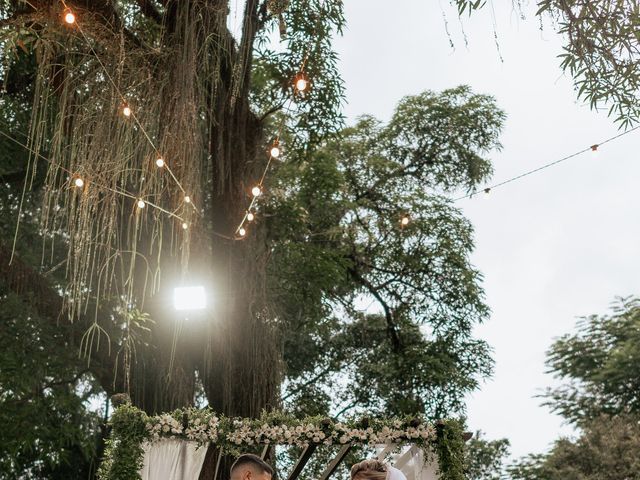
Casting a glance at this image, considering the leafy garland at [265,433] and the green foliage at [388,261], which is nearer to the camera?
the leafy garland at [265,433]

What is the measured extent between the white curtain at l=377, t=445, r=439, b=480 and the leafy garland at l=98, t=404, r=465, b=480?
2.4 inches

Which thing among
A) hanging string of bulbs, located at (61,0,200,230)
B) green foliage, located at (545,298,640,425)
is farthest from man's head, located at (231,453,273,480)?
green foliage, located at (545,298,640,425)

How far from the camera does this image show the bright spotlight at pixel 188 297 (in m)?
5.55

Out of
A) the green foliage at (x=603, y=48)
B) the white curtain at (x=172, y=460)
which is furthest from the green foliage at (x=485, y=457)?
the green foliage at (x=603, y=48)

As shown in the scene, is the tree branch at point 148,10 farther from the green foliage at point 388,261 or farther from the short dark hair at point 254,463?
the short dark hair at point 254,463

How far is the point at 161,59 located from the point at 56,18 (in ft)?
1.87

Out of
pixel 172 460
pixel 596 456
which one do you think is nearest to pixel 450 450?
pixel 172 460

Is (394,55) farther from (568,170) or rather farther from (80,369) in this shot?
(80,369)

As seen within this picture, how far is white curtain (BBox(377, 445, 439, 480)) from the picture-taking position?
6094 millimetres

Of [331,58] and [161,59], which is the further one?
[331,58]

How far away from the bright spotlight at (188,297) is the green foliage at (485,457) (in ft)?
26.5

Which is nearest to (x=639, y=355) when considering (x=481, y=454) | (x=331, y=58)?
(x=481, y=454)

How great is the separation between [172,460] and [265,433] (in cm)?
74

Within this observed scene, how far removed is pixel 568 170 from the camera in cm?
1930
